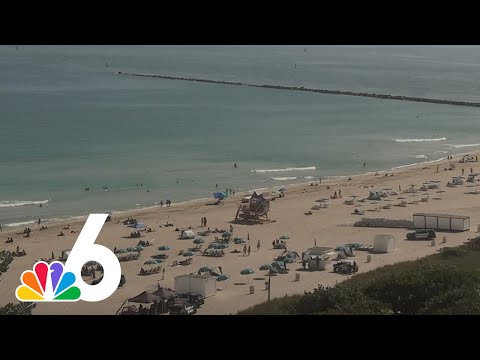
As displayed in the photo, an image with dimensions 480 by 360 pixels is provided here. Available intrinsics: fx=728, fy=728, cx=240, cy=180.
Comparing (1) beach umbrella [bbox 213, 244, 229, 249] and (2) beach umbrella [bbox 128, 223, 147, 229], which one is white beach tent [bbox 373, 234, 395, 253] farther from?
(2) beach umbrella [bbox 128, 223, 147, 229]

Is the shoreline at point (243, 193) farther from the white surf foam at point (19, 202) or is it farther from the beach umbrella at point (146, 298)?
the beach umbrella at point (146, 298)

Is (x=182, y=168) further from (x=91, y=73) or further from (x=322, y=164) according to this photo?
(x=91, y=73)

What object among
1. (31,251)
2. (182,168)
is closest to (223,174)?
(182,168)

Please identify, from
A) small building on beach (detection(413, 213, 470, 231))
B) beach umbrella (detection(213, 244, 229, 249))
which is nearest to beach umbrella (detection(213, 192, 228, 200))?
beach umbrella (detection(213, 244, 229, 249))

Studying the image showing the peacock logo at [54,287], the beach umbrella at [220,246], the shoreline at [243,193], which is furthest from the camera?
the shoreline at [243,193]

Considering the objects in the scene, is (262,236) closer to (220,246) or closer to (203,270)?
(220,246)

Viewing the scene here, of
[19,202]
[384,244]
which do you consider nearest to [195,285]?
[384,244]

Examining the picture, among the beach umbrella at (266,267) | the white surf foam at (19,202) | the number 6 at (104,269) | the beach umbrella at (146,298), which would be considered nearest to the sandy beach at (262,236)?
the beach umbrella at (266,267)
